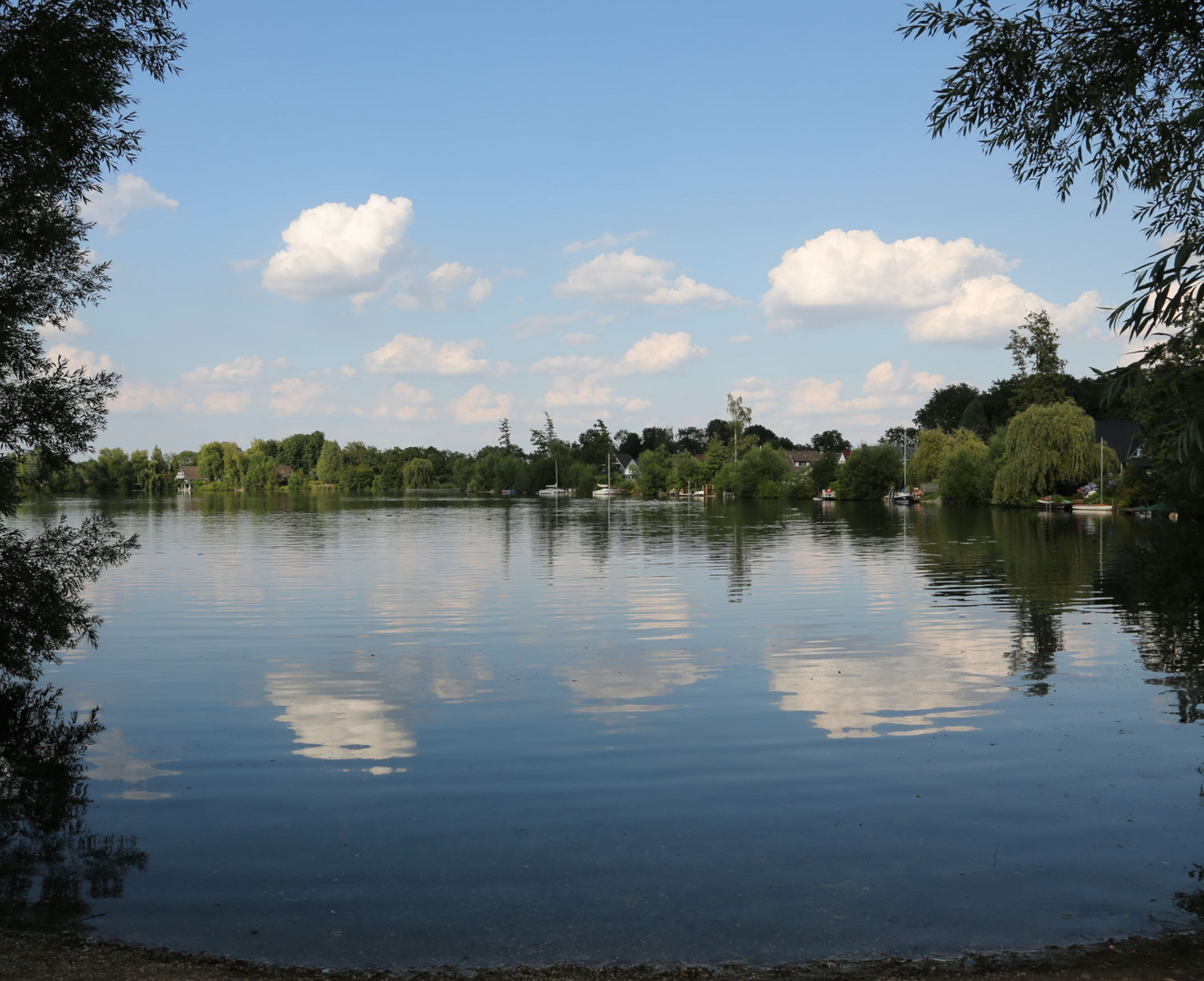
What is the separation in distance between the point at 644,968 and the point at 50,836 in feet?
19.0

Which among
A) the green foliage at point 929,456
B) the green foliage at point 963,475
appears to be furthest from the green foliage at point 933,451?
the green foliage at point 963,475

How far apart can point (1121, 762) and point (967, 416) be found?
141 m

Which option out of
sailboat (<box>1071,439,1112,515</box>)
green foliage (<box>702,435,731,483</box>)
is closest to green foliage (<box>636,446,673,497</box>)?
green foliage (<box>702,435,731,483</box>)

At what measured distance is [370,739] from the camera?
1198 cm

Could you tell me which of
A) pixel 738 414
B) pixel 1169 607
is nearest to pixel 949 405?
pixel 738 414

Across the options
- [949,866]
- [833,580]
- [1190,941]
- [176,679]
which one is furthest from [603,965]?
[833,580]

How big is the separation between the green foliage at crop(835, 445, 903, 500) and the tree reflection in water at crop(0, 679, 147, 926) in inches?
4559

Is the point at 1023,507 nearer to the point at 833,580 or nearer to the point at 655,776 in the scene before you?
the point at 833,580

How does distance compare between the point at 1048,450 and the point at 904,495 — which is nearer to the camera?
the point at 1048,450

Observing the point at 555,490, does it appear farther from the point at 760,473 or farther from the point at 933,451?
the point at 933,451

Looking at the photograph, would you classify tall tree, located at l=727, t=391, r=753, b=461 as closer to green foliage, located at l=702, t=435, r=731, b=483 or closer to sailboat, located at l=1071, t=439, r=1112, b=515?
green foliage, located at l=702, t=435, r=731, b=483

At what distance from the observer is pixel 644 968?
6223 millimetres

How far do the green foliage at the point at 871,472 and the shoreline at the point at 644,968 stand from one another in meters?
119

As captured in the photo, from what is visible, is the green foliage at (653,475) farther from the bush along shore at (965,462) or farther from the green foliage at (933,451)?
the green foliage at (933,451)
